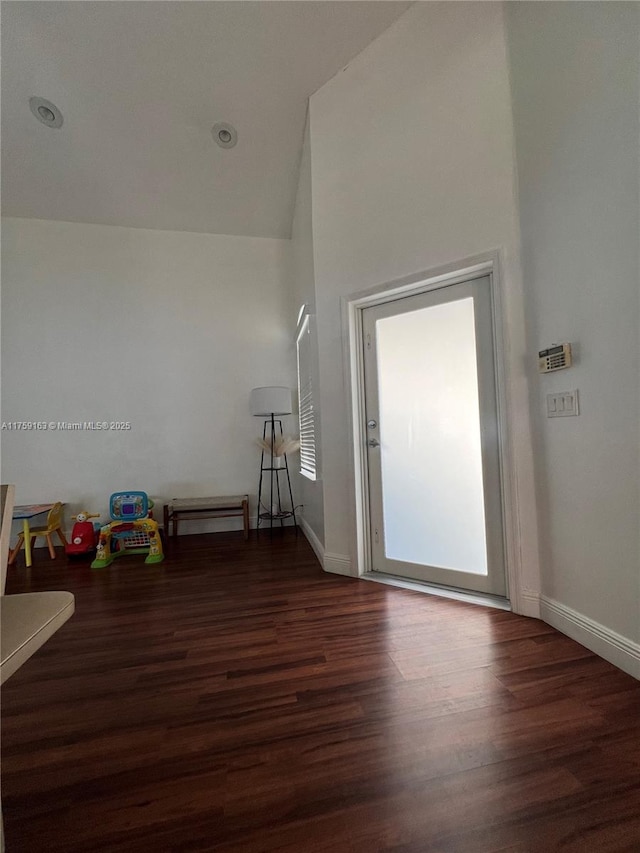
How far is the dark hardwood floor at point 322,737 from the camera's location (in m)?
0.88

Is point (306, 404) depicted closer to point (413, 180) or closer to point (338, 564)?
point (338, 564)

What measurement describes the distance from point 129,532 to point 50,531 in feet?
2.56

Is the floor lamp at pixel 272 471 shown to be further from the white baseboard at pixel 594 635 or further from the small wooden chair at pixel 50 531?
the white baseboard at pixel 594 635

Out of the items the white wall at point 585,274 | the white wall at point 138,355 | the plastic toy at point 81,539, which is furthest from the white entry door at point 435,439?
the plastic toy at point 81,539

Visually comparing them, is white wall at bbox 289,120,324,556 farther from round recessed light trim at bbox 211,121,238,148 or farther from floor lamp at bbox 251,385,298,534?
round recessed light trim at bbox 211,121,238,148

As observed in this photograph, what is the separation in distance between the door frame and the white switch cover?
0.70 ft

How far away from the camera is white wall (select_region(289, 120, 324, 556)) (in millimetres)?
2812

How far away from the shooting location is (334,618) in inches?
76.4

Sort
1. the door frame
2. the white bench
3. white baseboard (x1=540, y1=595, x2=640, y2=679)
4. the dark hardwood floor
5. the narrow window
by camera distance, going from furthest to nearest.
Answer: the white bench < the narrow window < the door frame < white baseboard (x1=540, y1=595, x2=640, y2=679) < the dark hardwood floor

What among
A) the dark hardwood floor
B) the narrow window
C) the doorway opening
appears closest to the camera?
the dark hardwood floor

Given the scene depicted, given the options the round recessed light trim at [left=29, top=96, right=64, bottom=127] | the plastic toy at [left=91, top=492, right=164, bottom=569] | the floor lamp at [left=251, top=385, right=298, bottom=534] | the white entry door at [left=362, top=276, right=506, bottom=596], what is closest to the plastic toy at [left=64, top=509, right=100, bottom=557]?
the plastic toy at [left=91, top=492, right=164, bottom=569]

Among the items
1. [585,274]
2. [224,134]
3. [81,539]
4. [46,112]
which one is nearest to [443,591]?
[585,274]

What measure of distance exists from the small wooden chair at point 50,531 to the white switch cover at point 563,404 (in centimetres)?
425

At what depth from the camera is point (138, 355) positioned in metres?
4.02
